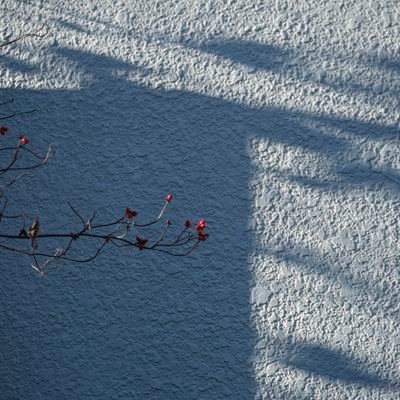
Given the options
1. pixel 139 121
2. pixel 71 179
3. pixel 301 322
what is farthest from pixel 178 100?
pixel 301 322

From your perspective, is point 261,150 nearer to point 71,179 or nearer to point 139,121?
point 139,121

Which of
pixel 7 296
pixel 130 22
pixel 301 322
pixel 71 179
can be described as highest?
pixel 130 22

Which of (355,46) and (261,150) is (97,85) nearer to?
(261,150)

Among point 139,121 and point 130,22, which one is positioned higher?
point 130,22

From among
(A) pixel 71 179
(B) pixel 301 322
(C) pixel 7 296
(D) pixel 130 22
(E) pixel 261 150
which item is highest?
(D) pixel 130 22

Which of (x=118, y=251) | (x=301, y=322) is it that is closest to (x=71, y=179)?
(x=118, y=251)

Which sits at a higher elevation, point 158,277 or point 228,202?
point 228,202
